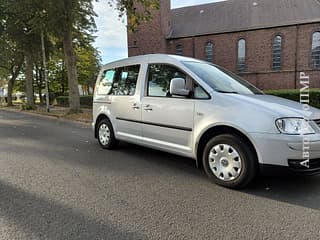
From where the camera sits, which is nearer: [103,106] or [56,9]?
[103,106]

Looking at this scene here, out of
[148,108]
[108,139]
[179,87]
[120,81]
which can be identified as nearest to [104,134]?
[108,139]

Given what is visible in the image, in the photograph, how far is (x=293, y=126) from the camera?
3.40 m

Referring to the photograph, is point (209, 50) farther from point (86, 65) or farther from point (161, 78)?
point (161, 78)

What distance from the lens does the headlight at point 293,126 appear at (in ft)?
11.1

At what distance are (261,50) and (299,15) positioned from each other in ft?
17.0

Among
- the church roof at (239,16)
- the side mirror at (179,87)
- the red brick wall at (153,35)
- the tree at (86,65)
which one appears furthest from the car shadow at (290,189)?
the tree at (86,65)

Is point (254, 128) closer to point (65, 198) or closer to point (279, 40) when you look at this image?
point (65, 198)

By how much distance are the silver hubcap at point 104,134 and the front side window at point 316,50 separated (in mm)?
27960

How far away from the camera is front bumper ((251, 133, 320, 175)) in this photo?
3.35 m

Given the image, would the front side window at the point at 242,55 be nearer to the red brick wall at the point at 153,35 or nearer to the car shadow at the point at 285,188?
the red brick wall at the point at 153,35

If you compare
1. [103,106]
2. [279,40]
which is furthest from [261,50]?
[103,106]

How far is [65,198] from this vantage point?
11.3 ft

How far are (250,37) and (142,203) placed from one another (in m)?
31.0

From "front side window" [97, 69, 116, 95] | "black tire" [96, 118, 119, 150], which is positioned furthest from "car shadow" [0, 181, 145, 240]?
"front side window" [97, 69, 116, 95]
